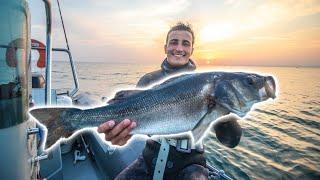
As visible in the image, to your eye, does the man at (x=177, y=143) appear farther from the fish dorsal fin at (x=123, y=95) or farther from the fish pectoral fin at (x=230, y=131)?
the fish dorsal fin at (x=123, y=95)

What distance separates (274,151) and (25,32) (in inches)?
520

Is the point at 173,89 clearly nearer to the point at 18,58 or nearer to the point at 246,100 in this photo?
the point at 246,100

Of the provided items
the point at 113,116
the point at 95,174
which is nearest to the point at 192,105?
the point at 113,116

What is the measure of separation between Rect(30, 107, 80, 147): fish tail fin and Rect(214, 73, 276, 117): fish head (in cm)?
170

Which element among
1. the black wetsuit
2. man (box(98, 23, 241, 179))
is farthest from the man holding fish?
the black wetsuit

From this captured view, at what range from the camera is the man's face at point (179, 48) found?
176 inches

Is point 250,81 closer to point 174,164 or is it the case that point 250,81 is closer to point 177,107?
point 177,107

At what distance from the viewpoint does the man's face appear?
14.7 feet

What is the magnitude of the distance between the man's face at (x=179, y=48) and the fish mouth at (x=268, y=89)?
167 cm

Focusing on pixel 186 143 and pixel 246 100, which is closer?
pixel 246 100

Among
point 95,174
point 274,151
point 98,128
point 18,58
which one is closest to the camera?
point 18,58

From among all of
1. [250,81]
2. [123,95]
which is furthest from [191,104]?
[123,95]

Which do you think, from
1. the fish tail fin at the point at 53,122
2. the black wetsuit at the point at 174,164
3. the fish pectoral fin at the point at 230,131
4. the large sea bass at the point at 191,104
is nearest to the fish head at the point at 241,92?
the large sea bass at the point at 191,104

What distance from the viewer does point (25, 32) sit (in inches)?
112
